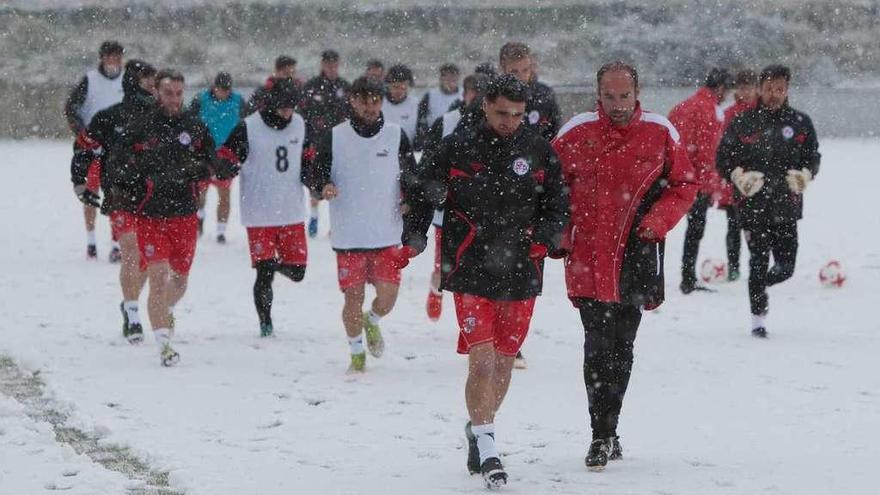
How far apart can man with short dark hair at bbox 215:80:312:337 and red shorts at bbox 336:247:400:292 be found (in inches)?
42.7

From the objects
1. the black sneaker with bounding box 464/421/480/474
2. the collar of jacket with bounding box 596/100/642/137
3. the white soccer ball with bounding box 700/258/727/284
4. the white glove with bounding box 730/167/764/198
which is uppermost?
the collar of jacket with bounding box 596/100/642/137

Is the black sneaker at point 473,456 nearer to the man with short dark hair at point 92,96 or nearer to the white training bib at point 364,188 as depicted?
the white training bib at point 364,188

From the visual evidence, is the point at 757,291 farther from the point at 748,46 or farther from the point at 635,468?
the point at 748,46

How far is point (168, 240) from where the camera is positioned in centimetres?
941

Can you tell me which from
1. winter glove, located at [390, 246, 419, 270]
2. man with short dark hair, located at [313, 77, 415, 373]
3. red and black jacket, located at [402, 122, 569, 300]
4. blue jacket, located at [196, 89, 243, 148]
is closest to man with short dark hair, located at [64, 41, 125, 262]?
blue jacket, located at [196, 89, 243, 148]

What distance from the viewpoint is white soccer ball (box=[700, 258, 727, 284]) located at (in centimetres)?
1298

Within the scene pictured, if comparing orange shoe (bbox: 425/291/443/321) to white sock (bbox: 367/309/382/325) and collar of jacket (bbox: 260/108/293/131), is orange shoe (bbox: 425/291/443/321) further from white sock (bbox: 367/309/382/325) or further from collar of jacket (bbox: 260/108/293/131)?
collar of jacket (bbox: 260/108/293/131)

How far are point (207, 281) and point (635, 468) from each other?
23.5ft

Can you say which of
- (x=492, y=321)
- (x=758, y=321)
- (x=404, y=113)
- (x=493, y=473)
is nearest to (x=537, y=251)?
(x=492, y=321)

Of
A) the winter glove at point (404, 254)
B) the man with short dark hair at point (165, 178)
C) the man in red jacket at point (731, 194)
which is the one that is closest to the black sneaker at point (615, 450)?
the winter glove at point (404, 254)

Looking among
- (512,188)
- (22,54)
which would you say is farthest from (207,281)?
(22,54)

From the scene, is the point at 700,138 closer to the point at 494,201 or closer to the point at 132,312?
the point at 132,312

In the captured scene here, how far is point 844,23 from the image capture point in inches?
1436

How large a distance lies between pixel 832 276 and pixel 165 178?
6064mm
